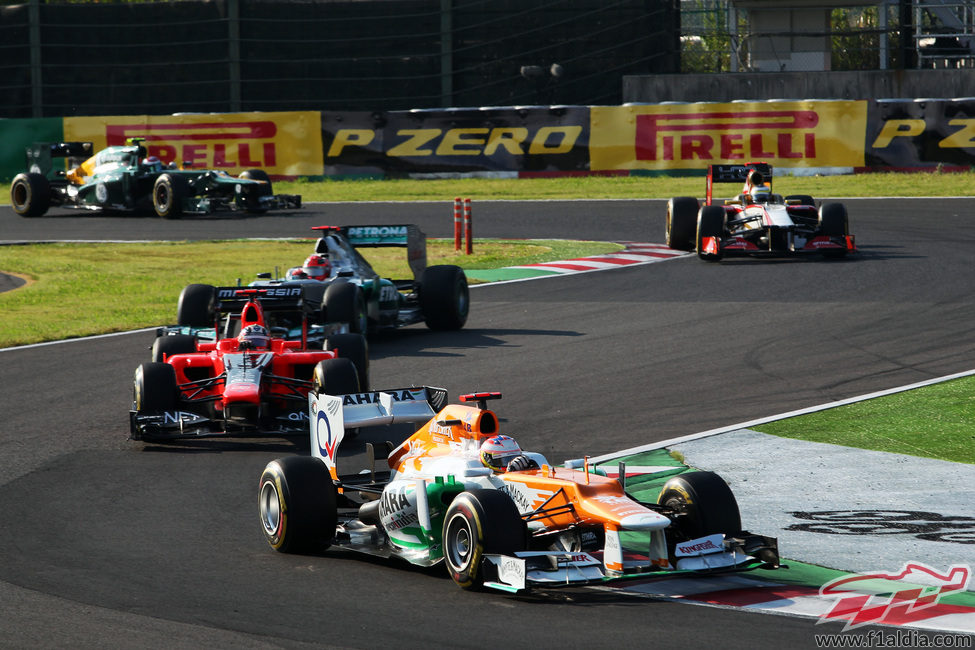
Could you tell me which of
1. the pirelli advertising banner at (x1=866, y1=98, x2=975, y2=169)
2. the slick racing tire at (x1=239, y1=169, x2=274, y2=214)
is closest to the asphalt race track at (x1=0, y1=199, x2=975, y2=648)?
the pirelli advertising banner at (x1=866, y1=98, x2=975, y2=169)

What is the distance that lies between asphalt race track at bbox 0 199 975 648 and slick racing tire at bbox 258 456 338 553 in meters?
0.12

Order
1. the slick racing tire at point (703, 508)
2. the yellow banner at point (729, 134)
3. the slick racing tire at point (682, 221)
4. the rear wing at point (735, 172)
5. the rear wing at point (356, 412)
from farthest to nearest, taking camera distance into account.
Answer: the yellow banner at point (729, 134) < the slick racing tire at point (682, 221) < the rear wing at point (735, 172) < the rear wing at point (356, 412) < the slick racing tire at point (703, 508)

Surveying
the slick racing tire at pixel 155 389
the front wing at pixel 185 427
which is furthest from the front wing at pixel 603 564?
the slick racing tire at pixel 155 389

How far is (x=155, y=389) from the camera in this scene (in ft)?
39.2

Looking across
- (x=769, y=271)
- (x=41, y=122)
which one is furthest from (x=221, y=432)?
(x=41, y=122)

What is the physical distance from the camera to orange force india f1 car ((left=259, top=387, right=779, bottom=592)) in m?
7.30

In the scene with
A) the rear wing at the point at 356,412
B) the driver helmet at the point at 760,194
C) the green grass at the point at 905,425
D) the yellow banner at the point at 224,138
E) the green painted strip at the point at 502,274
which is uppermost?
the yellow banner at the point at 224,138

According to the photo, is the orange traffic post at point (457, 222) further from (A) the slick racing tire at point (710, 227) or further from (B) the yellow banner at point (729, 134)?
(B) the yellow banner at point (729, 134)

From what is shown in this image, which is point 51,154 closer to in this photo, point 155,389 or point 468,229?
point 468,229

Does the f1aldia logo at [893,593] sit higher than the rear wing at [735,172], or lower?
lower

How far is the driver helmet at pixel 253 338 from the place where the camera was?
41.3 ft

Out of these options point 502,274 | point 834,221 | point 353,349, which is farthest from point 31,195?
point 353,349

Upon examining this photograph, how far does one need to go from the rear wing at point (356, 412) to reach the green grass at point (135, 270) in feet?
30.5

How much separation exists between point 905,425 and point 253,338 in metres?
6.07
